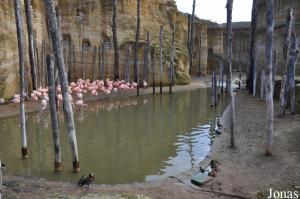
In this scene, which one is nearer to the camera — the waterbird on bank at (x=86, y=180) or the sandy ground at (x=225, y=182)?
the sandy ground at (x=225, y=182)

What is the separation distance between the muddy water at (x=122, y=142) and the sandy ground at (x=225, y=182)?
0.58 metres

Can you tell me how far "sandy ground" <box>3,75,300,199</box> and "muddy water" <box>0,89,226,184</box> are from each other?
23.0 inches

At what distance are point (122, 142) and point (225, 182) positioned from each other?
4.20 metres

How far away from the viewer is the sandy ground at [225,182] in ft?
22.7

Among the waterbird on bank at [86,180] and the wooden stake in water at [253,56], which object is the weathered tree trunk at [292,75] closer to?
the wooden stake in water at [253,56]

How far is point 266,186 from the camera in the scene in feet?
23.6

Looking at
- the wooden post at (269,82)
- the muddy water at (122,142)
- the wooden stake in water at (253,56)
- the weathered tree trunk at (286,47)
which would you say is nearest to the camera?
the muddy water at (122,142)

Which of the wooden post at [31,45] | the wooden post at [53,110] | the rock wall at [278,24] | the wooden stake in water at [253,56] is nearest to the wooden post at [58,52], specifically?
the wooden post at [53,110]

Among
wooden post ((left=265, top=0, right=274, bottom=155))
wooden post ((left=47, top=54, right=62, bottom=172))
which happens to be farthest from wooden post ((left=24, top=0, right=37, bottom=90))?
wooden post ((left=265, top=0, right=274, bottom=155))

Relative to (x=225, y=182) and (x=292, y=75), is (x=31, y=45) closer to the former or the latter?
(x=292, y=75)

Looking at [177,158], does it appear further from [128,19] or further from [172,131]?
[128,19]

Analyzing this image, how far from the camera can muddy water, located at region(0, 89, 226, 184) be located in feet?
28.2

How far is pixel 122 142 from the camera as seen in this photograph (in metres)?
11.1

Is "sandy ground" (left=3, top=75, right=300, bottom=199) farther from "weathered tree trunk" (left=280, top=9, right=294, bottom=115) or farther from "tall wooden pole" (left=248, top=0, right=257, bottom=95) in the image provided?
"tall wooden pole" (left=248, top=0, right=257, bottom=95)
